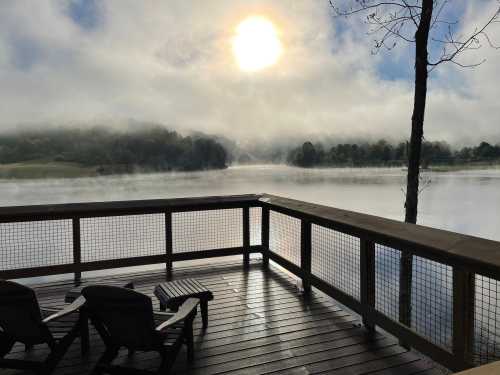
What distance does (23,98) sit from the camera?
14070mm

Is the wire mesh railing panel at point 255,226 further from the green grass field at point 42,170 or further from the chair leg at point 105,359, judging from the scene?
the green grass field at point 42,170

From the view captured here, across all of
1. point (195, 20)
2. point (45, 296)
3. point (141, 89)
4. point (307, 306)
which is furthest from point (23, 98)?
point (307, 306)

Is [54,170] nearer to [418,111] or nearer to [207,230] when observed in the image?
[207,230]

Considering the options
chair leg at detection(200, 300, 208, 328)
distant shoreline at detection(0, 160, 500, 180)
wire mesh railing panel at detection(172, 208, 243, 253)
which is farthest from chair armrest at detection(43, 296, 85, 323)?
distant shoreline at detection(0, 160, 500, 180)

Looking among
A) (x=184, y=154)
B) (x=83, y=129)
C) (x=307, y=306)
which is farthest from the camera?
(x=83, y=129)

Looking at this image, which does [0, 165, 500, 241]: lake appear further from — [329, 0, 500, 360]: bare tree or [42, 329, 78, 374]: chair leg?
[42, 329, 78, 374]: chair leg

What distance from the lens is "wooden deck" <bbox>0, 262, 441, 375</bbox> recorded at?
2697mm

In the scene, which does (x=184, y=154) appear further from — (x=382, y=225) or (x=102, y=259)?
(x=382, y=225)

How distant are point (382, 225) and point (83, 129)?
1217cm

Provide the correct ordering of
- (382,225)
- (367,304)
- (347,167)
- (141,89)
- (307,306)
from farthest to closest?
1. (141,89)
2. (347,167)
3. (307,306)
4. (367,304)
5. (382,225)

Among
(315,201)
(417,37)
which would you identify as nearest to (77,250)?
(417,37)

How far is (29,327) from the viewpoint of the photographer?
7.95ft

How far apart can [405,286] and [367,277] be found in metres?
0.81

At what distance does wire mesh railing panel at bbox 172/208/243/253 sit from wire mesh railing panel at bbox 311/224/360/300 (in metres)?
1.62
